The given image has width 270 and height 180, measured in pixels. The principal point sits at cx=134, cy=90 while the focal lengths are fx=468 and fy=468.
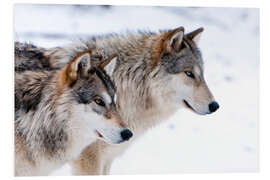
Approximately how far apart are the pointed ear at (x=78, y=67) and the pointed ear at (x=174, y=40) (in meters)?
0.66

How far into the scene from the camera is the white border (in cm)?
332

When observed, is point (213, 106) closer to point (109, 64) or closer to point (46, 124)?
point (109, 64)

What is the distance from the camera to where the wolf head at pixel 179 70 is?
139 inches

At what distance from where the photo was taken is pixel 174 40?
356 cm

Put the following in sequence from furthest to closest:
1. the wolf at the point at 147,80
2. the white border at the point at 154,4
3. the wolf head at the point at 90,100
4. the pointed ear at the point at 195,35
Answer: the pointed ear at the point at 195,35
the wolf at the point at 147,80
the white border at the point at 154,4
the wolf head at the point at 90,100

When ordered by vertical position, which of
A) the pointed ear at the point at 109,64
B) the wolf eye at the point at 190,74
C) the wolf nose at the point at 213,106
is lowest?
the wolf nose at the point at 213,106

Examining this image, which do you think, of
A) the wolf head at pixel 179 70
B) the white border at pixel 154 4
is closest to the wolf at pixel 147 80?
the wolf head at pixel 179 70

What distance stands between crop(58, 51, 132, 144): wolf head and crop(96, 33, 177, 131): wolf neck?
303 millimetres

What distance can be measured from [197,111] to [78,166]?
100cm

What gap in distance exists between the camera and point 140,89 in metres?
3.57

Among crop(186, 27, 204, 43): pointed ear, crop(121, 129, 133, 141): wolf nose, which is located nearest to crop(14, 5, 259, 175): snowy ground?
crop(186, 27, 204, 43): pointed ear

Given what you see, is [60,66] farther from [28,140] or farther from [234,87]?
[234,87]

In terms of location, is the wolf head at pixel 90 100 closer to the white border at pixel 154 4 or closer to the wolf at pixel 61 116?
the wolf at pixel 61 116
